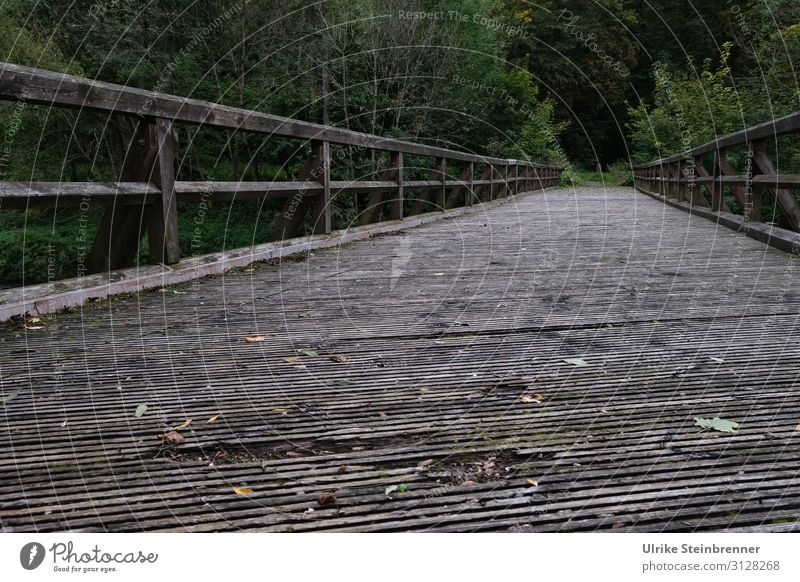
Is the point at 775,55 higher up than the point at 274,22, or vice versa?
the point at 274,22

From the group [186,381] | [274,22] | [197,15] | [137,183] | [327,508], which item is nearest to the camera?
[327,508]

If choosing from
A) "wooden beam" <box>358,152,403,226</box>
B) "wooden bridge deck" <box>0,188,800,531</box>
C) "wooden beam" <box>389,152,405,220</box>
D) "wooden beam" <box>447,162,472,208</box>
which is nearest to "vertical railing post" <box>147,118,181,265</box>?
"wooden bridge deck" <box>0,188,800,531</box>

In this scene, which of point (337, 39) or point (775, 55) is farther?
point (337, 39)

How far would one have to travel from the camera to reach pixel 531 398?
177 cm

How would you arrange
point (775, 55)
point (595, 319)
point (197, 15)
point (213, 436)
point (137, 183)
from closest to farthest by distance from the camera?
point (213, 436) < point (595, 319) < point (137, 183) < point (775, 55) < point (197, 15)

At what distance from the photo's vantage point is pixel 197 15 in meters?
16.3

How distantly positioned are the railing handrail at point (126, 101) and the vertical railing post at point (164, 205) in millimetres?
102

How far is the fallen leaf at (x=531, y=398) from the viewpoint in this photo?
1740 mm

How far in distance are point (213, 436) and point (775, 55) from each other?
14714mm

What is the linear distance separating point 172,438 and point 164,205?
2.34m

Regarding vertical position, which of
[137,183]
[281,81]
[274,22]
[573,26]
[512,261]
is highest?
[573,26]
